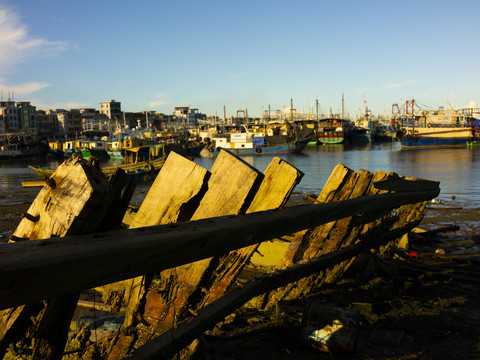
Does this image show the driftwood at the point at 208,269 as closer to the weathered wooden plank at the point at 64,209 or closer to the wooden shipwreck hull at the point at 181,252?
the wooden shipwreck hull at the point at 181,252

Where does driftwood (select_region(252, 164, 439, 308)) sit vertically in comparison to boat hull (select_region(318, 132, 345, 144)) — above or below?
below

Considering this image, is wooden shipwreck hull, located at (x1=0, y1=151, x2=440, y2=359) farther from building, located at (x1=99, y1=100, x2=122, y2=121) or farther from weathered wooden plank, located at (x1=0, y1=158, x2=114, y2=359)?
building, located at (x1=99, y1=100, x2=122, y2=121)

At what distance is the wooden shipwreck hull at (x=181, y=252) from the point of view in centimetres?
125

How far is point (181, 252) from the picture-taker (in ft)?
5.07

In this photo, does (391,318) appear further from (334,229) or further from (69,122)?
(69,122)

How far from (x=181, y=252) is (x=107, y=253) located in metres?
0.32

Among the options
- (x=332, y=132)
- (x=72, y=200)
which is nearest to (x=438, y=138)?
(x=332, y=132)

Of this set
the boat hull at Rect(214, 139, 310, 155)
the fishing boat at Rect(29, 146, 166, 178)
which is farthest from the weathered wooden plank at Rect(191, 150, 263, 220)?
the boat hull at Rect(214, 139, 310, 155)

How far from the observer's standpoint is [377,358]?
3.05 m

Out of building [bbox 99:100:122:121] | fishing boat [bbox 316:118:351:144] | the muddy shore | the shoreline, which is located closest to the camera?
the muddy shore

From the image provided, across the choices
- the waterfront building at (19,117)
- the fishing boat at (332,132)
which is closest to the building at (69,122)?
the waterfront building at (19,117)

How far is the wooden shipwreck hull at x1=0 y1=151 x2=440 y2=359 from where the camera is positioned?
1253mm

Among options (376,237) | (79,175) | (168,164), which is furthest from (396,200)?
(79,175)

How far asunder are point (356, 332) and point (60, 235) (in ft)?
7.79
